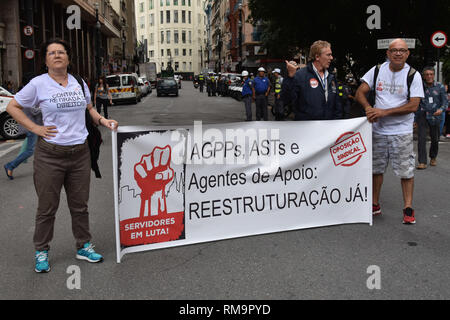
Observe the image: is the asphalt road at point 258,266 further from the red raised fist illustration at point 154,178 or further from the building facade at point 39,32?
the building facade at point 39,32

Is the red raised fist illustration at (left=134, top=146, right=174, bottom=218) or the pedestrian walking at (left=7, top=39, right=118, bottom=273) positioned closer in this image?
the pedestrian walking at (left=7, top=39, right=118, bottom=273)

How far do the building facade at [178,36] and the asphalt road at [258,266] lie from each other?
464 feet

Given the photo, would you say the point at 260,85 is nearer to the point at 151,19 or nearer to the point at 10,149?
the point at 10,149

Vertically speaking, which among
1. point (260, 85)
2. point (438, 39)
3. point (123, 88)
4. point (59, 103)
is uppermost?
point (438, 39)

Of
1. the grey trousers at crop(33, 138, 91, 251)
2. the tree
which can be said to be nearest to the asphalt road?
the grey trousers at crop(33, 138, 91, 251)

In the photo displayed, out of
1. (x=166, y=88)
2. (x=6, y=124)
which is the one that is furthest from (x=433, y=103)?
(x=166, y=88)

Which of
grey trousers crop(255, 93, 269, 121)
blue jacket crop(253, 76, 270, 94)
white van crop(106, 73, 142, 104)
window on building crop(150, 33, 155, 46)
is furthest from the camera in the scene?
window on building crop(150, 33, 155, 46)

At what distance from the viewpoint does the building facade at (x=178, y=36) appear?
14638 centimetres

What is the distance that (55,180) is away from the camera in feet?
14.1

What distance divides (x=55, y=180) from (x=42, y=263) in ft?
2.22

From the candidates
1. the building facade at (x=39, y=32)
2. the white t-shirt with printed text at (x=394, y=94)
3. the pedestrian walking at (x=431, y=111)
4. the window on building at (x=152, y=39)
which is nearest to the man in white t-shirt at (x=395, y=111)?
the white t-shirt with printed text at (x=394, y=94)

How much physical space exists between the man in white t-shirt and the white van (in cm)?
2819

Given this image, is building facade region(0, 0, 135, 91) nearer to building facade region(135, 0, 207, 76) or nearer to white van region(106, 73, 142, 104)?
white van region(106, 73, 142, 104)

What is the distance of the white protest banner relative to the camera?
15.1 feet
